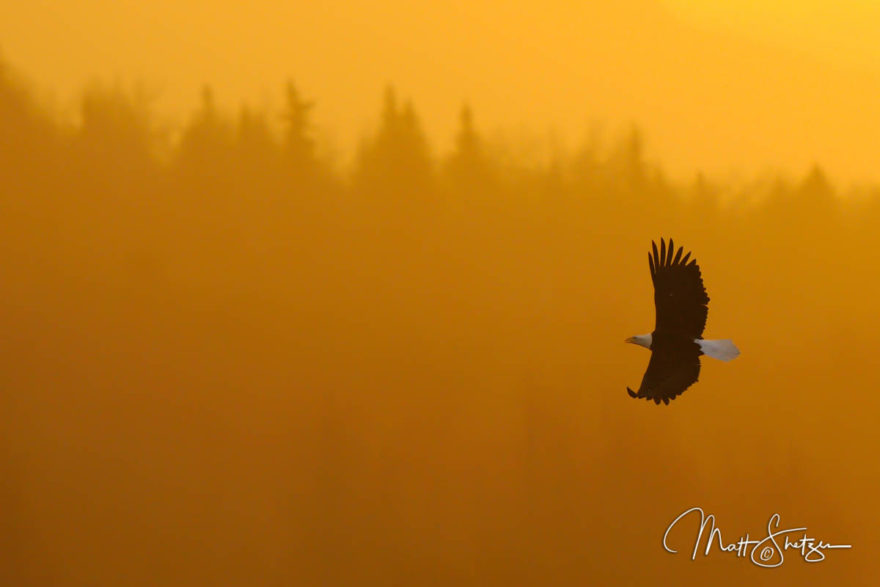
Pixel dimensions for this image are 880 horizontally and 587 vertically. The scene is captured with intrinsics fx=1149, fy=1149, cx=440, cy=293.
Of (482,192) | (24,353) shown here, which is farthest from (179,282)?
(482,192)

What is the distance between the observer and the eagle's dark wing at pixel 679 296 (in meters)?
5.35

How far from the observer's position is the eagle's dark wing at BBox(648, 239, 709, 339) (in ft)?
17.5

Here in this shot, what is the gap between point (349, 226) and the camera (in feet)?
25.7

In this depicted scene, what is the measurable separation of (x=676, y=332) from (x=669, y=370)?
0.21 m

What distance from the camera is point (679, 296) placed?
5.38 meters

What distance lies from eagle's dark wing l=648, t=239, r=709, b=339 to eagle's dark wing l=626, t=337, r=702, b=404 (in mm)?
78
